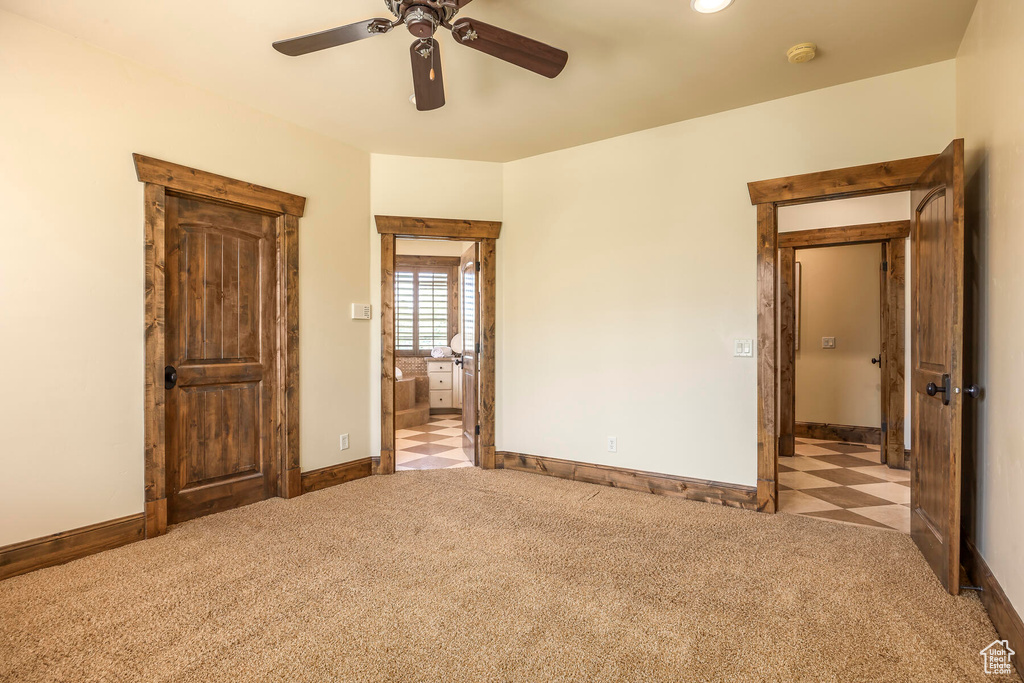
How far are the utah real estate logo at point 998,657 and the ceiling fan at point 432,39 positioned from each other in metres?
2.74

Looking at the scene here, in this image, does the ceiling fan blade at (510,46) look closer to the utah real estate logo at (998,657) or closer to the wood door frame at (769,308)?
the wood door frame at (769,308)

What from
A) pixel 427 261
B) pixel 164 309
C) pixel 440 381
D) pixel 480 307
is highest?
pixel 427 261

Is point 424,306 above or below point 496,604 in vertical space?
above

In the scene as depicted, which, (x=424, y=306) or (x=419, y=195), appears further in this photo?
(x=424, y=306)

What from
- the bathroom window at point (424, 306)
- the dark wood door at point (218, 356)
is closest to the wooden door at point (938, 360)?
the dark wood door at point (218, 356)

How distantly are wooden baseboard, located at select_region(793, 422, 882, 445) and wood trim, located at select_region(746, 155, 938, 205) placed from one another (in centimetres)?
298

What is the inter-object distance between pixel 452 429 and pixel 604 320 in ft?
10.8

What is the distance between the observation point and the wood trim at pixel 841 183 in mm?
2961

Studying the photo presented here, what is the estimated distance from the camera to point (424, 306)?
302 inches

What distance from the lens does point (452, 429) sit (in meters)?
6.63

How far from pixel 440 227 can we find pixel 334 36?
7.42 feet

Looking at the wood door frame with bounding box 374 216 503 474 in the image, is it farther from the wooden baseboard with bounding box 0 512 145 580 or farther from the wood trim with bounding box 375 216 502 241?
the wooden baseboard with bounding box 0 512 145 580

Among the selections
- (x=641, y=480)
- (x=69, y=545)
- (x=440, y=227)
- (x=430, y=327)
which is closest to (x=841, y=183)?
(x=641, y=480)

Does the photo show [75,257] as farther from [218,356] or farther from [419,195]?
[419,195]
